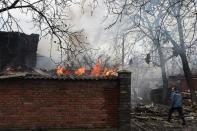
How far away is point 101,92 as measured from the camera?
15055mm

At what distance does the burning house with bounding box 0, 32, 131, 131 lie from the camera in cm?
1442

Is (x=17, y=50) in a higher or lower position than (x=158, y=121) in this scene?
higher

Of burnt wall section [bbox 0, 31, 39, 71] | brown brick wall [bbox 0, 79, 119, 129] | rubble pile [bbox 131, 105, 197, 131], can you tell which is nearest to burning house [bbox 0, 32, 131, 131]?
brown brick wall [bbox 0, 79, 119, 129]

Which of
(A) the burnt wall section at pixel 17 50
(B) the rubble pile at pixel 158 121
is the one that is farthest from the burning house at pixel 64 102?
(A) the burnt wall section at pixel 17 50

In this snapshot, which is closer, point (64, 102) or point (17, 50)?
point (64, 102)

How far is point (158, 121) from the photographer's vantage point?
19.7 m

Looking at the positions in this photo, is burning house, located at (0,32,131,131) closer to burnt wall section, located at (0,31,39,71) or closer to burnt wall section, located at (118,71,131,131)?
burnt wall section, located at (118,71,131,131)

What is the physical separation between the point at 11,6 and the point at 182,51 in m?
14.2

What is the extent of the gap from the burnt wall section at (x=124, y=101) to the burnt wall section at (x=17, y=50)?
385 inches

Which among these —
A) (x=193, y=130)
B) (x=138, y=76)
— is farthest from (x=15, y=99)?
(x=138, y=76)

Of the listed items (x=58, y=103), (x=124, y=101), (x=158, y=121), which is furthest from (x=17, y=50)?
(x=124, y=101)

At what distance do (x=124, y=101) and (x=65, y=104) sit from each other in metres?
2.09

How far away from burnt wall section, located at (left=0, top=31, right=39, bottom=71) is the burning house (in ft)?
29.1

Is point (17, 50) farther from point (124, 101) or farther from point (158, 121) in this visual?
point (124, 101)
